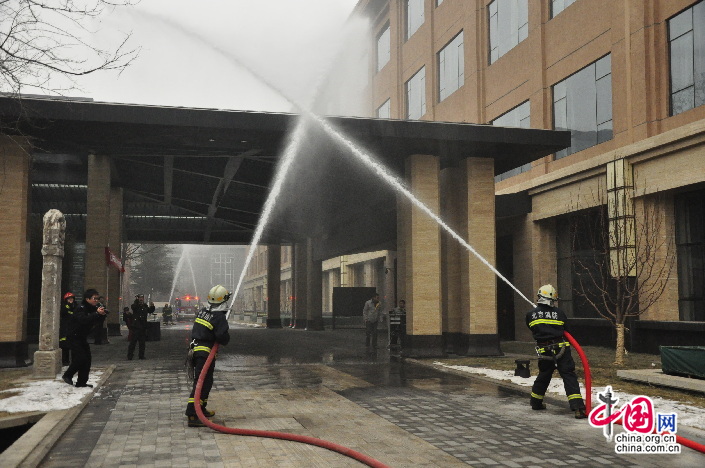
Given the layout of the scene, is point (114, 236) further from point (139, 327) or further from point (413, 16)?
point (413, 16)

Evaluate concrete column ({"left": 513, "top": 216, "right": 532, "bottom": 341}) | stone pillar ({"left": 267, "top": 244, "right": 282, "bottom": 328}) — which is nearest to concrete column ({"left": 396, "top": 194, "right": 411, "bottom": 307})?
concrete column ({"left": 513, "top": 216, "right": 532, "bottom": 341})

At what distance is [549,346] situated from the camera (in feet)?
33.2

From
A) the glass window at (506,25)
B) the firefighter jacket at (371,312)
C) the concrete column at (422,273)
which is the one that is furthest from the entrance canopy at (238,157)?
the glass window at (506,25)

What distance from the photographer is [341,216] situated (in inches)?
1204

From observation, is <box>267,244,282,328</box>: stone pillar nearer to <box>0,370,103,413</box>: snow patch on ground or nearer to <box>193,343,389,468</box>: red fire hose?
<box>0,370,103,413</box>: snow patch on ground

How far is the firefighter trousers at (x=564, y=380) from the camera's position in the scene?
973 cm

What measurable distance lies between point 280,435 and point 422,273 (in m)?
11.5

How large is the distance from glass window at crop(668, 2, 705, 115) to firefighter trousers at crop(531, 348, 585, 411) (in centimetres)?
1260

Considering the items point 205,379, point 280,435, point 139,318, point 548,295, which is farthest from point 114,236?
point 280,435

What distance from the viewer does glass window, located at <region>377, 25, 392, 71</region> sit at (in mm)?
47662

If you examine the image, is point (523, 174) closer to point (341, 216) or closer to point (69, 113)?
point (341, 216)

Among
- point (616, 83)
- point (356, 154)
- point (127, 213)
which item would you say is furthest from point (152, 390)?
point (127, 213)

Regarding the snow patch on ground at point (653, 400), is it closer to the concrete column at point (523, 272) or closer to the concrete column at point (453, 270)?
the concrete column at point (453, 270)

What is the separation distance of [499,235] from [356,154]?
1225 cm
